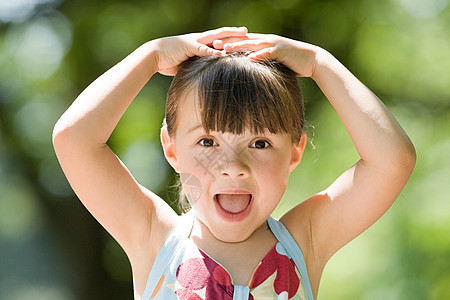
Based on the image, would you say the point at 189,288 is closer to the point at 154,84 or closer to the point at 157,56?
the point at 157,56

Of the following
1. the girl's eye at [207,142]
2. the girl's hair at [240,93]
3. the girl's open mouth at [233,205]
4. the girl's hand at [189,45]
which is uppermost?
the girl's hand at [189,45]

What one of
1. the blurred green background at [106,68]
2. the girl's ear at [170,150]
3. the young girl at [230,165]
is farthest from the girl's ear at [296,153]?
the blurred green background at [106,68]

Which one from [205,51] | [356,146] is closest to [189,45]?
[205,51]

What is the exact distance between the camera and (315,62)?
4.56ft

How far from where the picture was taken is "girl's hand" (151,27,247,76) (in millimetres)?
1365

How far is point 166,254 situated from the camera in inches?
53.6

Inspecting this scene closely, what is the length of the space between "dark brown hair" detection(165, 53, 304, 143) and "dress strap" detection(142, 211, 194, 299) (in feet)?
0.71

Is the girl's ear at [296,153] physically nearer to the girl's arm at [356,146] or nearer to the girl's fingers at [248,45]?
the girl's arm at [356,146]

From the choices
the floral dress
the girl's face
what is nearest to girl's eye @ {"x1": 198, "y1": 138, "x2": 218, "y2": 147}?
the girl's face

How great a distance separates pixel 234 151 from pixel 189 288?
290mm

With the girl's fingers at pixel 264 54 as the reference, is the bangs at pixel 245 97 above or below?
below

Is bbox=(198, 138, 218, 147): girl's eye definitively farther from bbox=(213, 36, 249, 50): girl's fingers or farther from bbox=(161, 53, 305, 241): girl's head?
bbox=(213, 36, 249, 50): girl's fingers

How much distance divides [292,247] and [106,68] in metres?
2.33

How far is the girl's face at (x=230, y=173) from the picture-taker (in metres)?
1.28
